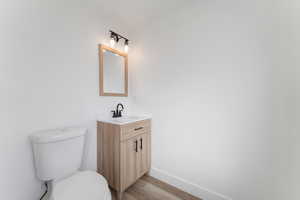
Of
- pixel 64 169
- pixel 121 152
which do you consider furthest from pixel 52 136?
pixel 121 152

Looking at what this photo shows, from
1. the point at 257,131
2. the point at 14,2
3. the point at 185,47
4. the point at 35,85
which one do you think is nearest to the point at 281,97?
the point at 257,131

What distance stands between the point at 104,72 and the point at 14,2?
93 centimetres

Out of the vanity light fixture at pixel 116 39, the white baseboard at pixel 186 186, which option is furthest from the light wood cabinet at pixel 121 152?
the vanity light fixture at pixel 116 39

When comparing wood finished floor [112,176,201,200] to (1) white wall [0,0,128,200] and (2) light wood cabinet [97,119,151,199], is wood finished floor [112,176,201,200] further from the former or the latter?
(1) white wall [0,0,128,200]

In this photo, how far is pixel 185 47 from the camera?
1.47 meters

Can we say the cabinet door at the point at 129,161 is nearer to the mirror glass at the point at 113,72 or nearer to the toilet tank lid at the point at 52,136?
the toilet tank lid at the point at 52,136

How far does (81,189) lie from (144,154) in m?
0.93

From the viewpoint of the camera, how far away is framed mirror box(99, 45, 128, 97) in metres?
1.60

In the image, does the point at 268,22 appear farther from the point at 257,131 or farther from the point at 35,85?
the point at 35,85

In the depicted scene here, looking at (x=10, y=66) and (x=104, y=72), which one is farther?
(x=104, y=72)

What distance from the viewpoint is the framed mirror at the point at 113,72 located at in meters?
1.60

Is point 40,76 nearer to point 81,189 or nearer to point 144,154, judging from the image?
point 81,189

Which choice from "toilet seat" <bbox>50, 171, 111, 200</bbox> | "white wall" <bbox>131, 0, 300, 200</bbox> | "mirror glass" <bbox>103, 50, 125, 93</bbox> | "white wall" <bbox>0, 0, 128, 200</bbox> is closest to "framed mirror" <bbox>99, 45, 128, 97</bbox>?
"mirror glass" <bbox>103, 50, 125, 93</bbox>

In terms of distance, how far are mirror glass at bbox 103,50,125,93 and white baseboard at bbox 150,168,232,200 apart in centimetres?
135
